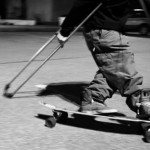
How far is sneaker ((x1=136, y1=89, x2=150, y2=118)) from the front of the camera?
4.08m

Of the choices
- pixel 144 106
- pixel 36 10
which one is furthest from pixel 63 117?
pixel 36 10

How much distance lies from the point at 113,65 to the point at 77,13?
639 millimetres

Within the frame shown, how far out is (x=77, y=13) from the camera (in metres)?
4.33

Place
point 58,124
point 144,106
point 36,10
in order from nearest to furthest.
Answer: point 144,106, point 58,124, point 36,10

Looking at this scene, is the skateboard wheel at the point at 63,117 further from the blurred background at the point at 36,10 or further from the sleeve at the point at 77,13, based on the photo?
the blurred background at the point at 36,10

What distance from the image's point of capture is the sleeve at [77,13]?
430cm

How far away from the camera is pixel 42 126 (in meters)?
4.34

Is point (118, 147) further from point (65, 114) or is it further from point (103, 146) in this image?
point (65, 114)

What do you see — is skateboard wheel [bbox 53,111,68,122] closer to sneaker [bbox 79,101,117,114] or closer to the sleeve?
sneaker [bbox 79,101,117,114]

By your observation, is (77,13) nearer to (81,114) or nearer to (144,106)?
(81,114)

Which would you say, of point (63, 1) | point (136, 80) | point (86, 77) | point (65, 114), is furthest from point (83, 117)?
point (63, 1)

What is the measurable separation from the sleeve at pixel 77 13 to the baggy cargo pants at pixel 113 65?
188 millimetres

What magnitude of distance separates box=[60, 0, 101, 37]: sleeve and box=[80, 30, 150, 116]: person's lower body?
0.63 ft

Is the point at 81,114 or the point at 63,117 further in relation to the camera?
the point at 63,117
